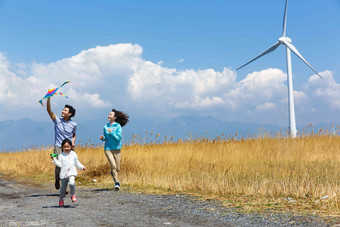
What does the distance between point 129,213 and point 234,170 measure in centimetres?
475

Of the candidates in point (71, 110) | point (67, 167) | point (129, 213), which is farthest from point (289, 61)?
point (129, 213)

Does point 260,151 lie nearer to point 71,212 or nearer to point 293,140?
point 293,140

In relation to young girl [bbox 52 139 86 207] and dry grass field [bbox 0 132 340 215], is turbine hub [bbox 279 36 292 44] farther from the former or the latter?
young girl [bbox 52 139 86 207]

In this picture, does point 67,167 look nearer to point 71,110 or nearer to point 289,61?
point 71,110

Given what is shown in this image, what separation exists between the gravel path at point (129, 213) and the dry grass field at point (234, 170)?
0.60 meters

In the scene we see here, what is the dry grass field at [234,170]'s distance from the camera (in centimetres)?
697

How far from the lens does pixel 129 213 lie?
245 inches

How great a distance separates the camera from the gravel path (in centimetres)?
549

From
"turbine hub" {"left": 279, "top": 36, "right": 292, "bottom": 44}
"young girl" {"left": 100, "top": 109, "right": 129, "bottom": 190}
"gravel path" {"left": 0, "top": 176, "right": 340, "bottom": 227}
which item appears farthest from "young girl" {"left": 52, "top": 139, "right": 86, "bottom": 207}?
"turbine hub" {"left": 279, "top": 36, "right": 292, "bottom": 44}

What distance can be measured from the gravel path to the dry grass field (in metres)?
0.60

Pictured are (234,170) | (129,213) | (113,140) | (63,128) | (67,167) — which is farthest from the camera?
(234,170)

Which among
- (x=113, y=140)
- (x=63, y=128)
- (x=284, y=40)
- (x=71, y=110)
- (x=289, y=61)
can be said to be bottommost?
(x=113, y=140)

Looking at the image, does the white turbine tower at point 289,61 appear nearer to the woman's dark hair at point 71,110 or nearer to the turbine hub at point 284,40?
the turbine hub at point 284,40

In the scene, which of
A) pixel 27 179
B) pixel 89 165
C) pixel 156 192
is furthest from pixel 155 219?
pixel 27 179
